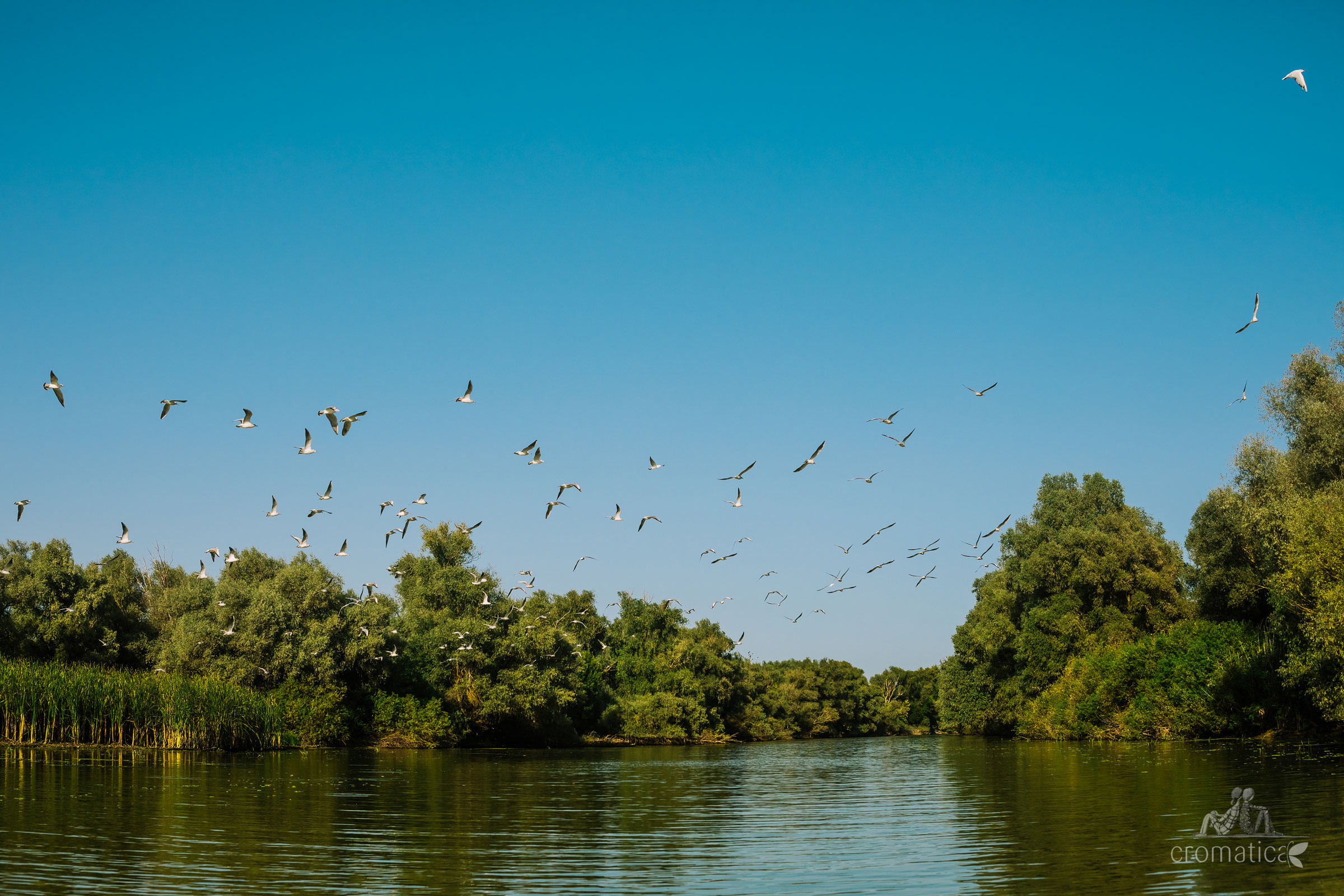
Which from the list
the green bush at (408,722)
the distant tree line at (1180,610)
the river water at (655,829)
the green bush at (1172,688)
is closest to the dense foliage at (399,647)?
the green bush at (408,722)

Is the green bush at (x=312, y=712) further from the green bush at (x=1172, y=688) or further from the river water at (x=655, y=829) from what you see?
the green bush at (x=1172, y=688)

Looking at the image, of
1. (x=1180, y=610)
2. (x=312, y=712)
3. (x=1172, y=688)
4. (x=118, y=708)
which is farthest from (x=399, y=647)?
(x=1180, y=610)

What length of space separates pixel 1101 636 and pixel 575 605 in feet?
156

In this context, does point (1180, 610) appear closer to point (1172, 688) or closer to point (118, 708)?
point (1172, 688)

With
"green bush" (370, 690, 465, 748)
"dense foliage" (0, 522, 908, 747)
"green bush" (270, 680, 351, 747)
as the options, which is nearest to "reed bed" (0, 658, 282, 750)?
"dense foliage" (0, 522, 908, 747)

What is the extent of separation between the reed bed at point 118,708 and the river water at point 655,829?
1.78m

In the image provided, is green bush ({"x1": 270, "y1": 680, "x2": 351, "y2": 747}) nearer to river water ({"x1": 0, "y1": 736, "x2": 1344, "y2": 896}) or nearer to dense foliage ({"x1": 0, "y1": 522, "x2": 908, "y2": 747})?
dense foliage ({"x1": 0, "y1": 522, "x2": 908, "y2": 747})

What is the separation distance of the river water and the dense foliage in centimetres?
1956

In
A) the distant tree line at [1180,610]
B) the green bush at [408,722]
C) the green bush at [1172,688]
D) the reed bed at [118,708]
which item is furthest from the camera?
the green bush at [408,722]

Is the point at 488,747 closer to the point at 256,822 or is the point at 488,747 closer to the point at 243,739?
the point at 243,739

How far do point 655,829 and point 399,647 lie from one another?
51096 millimetres

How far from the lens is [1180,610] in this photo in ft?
202

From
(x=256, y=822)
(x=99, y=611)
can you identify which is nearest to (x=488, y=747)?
(x=99, y=611)

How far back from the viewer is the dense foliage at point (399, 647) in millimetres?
57344
